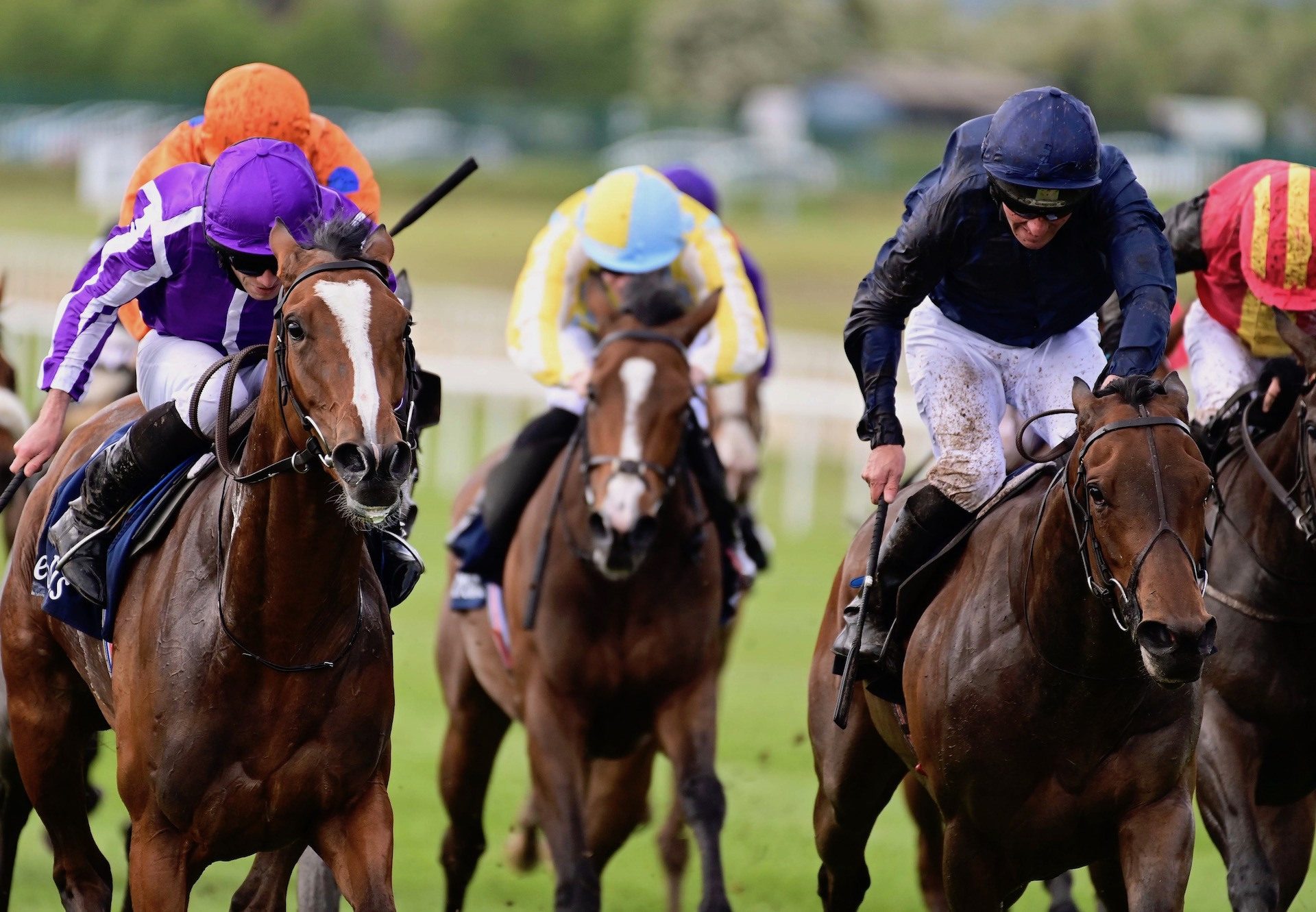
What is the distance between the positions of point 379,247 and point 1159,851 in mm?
2223

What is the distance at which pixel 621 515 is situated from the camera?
20.9 feet

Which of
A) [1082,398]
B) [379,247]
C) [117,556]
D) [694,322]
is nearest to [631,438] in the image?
[694,322]

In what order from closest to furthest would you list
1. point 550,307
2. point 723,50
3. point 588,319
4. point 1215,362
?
1. point 1215,362
2. point 550,307
3. point 588,319
4. point 723,50

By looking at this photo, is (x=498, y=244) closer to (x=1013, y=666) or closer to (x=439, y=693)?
(x=439, y=693)

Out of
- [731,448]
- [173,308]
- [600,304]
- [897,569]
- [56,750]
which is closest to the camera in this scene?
[173,308]

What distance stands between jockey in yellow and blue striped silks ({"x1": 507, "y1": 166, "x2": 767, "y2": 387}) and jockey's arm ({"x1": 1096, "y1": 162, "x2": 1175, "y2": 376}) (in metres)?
2.38

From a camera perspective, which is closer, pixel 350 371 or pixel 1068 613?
pixel 350 371

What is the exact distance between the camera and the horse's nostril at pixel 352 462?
388 cm

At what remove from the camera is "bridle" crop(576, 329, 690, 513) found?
6434 millimetres

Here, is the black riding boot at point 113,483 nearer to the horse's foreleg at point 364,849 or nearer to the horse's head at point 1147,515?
the horse's foreleg at point 364,849

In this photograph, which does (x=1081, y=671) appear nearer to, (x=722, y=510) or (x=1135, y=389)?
(x=1135, y=389)

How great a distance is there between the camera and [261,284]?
4.74m

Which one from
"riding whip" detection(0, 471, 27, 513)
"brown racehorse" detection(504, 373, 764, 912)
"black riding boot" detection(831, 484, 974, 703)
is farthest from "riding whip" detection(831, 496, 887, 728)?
"brown racehorse" detection(504, 373, 764, 912)

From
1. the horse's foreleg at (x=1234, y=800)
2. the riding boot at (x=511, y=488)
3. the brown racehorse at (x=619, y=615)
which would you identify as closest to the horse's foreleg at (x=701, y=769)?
the brown racehorse at (x=619, y=615)
